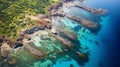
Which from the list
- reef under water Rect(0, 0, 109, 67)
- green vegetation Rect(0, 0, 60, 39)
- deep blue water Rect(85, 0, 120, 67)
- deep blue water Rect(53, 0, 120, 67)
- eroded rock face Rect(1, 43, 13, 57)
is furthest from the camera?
green vegetation Rect(0, 0, 60, 39)

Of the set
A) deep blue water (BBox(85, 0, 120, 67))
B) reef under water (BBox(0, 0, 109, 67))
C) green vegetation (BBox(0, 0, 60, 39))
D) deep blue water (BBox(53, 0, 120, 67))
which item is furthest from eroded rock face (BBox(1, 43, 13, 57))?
deep blue water (BBox(85, 0, 120, 67))

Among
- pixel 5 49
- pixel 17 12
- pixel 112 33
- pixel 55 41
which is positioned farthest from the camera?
pixel 17 12

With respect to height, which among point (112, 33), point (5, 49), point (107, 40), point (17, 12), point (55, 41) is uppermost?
point (17, 12)

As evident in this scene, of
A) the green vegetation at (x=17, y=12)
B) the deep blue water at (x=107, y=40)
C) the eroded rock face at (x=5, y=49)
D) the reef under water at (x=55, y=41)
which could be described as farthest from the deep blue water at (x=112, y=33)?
the eroded rock face at (x=5, y=49)

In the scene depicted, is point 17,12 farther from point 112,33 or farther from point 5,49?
point 112,33

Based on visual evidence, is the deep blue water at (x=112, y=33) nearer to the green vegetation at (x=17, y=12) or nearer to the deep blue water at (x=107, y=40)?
the deep blue water at (x=107, y=40)

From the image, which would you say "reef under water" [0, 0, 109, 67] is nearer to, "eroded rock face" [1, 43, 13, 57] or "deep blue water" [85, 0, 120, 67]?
"eroded rock face" [1, 43, 13, 57]

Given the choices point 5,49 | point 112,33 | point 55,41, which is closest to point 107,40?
point 112,33
